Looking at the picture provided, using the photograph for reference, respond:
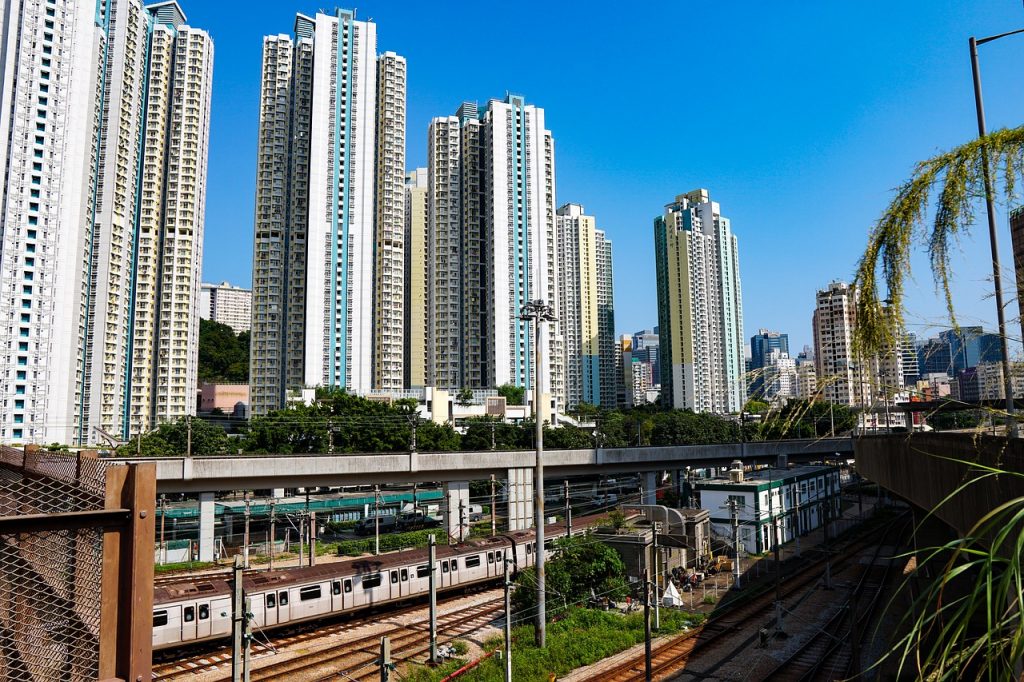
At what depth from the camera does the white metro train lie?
19239 mm

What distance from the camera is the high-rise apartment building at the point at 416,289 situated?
107m

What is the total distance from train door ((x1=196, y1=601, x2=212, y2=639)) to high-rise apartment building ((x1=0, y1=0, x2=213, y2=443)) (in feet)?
157

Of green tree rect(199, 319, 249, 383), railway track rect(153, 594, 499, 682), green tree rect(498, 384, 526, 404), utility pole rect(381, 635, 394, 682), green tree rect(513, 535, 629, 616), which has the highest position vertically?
green tree rect(199, 319, 249, 383)

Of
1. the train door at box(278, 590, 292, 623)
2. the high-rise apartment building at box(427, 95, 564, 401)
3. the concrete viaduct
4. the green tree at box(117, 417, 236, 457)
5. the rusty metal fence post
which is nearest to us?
the rusty metal fence post

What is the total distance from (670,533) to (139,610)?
31.3 metres

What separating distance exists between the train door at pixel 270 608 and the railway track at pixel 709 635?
1048 cm

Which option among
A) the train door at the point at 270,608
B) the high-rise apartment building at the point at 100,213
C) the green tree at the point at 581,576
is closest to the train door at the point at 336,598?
the train door at the point at 270,608

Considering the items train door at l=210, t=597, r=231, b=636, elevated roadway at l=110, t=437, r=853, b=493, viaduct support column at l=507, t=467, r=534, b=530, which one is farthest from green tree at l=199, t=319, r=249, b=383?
train door at l=210, t=597, r=231, b=636

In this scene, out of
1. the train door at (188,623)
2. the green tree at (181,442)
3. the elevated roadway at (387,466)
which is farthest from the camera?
the green tree at (181,442)

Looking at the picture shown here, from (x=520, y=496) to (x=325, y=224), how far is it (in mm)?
48320

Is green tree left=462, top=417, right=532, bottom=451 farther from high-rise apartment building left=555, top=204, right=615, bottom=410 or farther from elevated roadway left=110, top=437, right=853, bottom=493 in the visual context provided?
high-rise apartment building left=555, top=204, right=615, bottom=410

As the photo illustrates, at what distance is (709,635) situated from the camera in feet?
72.1

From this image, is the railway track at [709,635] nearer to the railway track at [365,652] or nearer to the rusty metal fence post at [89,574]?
the railway track at [365,652]

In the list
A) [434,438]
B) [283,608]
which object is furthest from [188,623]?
[434,438]
